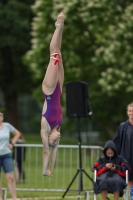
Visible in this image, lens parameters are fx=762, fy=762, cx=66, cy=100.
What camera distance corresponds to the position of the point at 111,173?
11.5 m

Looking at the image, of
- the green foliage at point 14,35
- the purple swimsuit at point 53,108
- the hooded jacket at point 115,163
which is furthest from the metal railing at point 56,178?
the green foliage at point 14,35

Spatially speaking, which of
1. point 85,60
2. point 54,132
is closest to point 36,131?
point 85,60

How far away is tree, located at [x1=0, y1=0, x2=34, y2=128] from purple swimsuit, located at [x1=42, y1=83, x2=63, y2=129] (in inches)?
797

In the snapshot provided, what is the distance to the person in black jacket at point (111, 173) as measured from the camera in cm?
1131

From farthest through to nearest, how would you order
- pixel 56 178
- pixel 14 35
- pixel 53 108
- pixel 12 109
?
1. pixel 12 109
2. pixel 14 35
3. pixel 56 178
4. pixel 53 108

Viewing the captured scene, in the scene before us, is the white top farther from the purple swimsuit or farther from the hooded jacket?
the purple swimsuit

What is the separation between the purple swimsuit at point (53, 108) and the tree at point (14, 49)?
20253mm

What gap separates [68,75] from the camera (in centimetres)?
2528

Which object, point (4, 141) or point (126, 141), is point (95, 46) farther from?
point (126, 141)

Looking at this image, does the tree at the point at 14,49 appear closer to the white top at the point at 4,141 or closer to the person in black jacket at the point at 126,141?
the white top at the point at 4,141

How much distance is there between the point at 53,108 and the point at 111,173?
3.35m

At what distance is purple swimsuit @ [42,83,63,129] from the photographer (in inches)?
331

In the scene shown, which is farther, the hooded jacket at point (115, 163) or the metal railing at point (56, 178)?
the metal railing at point (56, 178)

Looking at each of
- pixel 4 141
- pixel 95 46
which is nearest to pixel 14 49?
pixel 95 46
